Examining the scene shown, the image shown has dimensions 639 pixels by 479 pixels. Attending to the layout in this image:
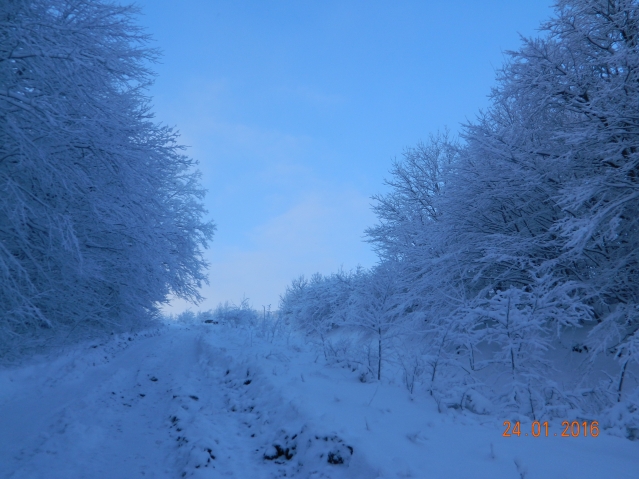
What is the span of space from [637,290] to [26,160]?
1224 centimetres

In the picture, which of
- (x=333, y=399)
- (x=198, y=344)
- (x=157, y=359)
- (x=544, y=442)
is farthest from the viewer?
(x=198, y=344)

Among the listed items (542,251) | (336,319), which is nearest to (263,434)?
(336,319)

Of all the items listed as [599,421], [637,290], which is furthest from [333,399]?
[637,290]

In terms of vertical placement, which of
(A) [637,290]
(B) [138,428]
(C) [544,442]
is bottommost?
(B) [138,428]

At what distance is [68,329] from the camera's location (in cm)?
973

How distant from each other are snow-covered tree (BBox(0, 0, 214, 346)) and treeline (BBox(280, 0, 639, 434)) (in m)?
5.77

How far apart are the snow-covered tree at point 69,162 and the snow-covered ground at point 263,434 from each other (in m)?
1.80

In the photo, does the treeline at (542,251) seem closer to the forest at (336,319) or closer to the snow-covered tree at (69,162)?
the forest at (336,319)

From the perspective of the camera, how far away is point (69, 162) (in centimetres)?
680

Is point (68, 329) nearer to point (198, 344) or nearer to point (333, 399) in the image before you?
point (198, 344)
